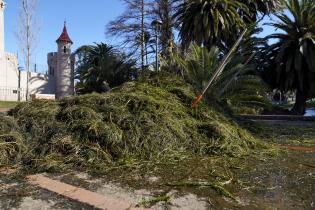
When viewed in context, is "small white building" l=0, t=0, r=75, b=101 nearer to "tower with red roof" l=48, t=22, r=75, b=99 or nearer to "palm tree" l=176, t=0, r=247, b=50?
"tower with red roof" l=48, t=22, r=75, b=99

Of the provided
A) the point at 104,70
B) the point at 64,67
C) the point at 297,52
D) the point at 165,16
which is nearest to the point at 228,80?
the point at 297,52

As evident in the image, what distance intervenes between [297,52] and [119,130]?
16900mm

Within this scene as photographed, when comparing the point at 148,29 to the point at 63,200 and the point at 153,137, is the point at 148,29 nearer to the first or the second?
the point at 153,137

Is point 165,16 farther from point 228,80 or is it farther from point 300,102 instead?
point 228,80

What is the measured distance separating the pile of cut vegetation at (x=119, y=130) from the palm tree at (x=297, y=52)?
14.9 meters

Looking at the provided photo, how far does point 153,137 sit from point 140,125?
246 mm

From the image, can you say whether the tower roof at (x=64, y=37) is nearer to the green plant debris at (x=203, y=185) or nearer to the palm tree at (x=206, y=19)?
the palm tree at (x=206, y=19)

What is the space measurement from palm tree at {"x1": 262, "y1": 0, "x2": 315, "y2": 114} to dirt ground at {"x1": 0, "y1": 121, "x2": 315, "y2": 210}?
16.0 m

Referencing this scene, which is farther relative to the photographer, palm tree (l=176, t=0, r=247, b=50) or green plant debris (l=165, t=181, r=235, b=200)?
palm tree (l=176, t=0, r=247, b=50)

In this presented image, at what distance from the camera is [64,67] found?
4716cm

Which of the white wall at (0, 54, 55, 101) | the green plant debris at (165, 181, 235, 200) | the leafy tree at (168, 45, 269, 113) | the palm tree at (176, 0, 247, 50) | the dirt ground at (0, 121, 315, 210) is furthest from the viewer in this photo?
the white wall at (0, 54, 55, 101)

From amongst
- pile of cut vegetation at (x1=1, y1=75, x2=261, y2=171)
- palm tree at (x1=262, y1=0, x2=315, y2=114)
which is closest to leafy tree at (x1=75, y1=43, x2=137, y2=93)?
palm tree at (x1=262, y1=0, x2=315, y2=114)

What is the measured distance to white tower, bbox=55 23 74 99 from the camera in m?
46.3

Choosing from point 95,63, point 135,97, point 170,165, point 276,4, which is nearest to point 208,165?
point 170,165
